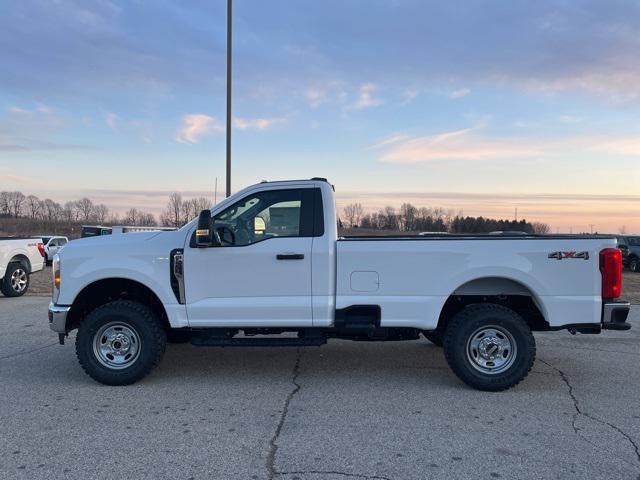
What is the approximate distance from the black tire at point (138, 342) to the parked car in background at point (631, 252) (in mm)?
24808

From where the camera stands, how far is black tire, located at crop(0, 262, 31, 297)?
13.2m

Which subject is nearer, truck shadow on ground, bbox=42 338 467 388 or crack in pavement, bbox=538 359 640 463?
crack in pavement, bbox=538 359 640 463

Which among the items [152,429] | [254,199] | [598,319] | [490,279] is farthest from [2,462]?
[598,319]

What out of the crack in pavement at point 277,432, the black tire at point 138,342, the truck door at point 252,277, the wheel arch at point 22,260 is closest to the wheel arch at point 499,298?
the truck door at point 252,277

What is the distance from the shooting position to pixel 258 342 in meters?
5.78

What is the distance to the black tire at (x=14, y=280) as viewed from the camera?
13.2 metres

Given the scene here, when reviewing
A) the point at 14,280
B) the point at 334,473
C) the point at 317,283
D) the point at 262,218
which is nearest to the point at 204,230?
the point at 262,218

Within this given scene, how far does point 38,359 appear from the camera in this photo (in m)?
6.94

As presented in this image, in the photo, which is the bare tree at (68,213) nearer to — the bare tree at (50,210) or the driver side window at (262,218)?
the bare tree at (50,210)

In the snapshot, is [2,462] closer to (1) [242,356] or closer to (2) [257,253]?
(2) [257,253]

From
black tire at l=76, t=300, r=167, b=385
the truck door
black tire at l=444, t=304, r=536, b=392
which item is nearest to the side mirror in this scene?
the truck door

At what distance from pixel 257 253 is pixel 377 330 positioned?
4.89 feet

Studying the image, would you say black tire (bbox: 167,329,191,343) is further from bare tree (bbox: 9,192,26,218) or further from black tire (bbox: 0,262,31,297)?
bare tree (bbox: 9,192,26,218)

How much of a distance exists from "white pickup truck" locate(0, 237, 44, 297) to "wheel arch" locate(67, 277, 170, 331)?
8311 mm
